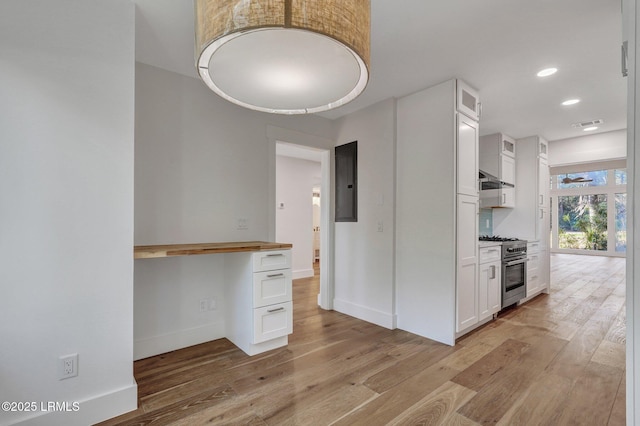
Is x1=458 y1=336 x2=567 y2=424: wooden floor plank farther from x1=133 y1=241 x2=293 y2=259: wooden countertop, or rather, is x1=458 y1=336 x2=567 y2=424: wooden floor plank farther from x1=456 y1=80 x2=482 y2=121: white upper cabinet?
x1=456 y1=80 x2=482 y2=121: white upper cabinet

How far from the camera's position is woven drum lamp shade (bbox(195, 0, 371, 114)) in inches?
34.8

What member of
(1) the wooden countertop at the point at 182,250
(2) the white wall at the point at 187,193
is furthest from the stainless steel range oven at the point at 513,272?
(2) the white wall at the point at 187,193

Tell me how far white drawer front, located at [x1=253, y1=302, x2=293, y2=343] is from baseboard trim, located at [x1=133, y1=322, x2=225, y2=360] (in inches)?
23.4

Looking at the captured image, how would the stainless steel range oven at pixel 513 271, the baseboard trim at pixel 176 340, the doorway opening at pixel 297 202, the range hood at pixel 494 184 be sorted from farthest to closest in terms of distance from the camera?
the doorway opening at pixel 297 202, the range hood at pixel 494 184, the stainless steel range oven at pixel 513 271, the baseboard trim at pixel 176 340

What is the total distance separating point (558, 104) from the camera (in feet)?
11.1

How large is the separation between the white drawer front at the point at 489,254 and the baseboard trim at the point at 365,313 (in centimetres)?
115

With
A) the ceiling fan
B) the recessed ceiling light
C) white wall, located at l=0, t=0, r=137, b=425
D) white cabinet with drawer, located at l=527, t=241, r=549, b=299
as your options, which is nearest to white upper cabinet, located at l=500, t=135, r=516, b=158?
white cabinet with drawer, located at l=527, t=241, r=549, b=299

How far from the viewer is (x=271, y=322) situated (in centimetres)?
254

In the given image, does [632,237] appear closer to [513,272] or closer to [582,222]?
[513,272]

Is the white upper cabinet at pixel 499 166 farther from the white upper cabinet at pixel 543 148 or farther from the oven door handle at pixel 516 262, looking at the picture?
the oven door handle at pixel 516 262

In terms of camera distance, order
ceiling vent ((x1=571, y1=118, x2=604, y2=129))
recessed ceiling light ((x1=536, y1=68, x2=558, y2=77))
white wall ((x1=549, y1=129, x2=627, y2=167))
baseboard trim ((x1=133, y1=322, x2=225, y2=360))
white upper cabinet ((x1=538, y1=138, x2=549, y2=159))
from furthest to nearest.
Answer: white upper cabinet ((x1=538, y1=138, x2=549, y2=159)) → white wall ((x1=549, y1=129, x2=627, y2=167)) → ceiling vent ((x1=571, y1=118, x2=604, y2=129)) → recessed ceiling light ((x1=536, y1=68, x2=558, y2=77)) → baseboard trim ((x1=133, y1=322, x2=225, y2=360))

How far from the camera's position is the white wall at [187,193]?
249cm

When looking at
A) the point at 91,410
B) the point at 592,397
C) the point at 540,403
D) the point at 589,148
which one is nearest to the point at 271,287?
the point at 91,410

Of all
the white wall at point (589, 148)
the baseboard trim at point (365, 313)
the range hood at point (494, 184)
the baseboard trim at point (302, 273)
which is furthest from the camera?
the baseboard trim at point (302, 273)
